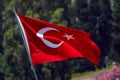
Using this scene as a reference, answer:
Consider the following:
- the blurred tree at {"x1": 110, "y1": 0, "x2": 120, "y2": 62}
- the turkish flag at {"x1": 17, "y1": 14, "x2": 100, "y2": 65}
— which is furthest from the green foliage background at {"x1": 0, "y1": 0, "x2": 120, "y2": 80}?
the turkish flag at {"x1": 17, "y1": 14, "x2": 100, "y2": 65}

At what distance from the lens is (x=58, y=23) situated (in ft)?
92.6

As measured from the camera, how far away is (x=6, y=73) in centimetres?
3009

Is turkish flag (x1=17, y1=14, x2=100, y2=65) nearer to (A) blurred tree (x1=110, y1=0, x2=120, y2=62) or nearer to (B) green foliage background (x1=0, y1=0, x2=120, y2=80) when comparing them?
(B) green foliage background (x1=0, y1=0, x2=120, y2=80)

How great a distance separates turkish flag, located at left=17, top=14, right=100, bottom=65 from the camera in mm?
12258

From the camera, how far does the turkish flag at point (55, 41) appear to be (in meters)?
12.3

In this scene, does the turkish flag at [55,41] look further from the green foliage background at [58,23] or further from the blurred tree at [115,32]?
the blurred tree at [115,32]

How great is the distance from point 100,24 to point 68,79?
10299 mm

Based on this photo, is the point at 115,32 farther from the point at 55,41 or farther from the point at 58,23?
the point at 55,41

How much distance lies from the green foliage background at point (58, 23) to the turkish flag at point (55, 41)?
48.1ft

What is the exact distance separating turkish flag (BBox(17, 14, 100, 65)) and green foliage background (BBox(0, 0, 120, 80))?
14656 millimetres

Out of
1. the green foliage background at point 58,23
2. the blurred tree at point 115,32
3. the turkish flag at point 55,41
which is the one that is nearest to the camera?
the turkish flag at point 55,41

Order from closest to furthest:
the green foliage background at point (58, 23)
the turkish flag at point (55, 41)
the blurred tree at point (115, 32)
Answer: the turkish flag at point (55, 41), the green foliage background at point (58, 23), the blurred tree at point (115, 32)

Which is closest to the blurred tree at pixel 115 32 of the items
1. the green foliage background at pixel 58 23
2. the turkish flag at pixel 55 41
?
the green foliage background at pixel 58 23

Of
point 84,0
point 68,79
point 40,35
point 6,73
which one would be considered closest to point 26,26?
point 40,35
